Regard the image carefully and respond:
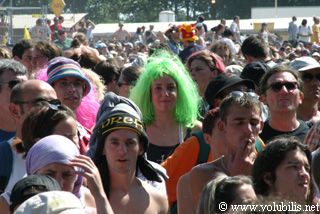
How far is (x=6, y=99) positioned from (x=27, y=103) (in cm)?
95

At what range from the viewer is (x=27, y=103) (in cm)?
675

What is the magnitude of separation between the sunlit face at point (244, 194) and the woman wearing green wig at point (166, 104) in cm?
246

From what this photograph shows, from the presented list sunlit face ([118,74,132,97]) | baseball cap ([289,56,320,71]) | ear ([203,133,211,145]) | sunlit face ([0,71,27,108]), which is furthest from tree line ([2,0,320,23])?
ear ([203,133,211,145])

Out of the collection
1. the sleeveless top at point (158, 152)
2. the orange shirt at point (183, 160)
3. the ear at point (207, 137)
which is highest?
the ear at point (207, 137)

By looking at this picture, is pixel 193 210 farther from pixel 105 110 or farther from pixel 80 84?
pixel 80 84

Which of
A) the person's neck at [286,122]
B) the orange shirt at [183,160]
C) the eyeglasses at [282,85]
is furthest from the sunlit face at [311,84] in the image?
the orange shirt at [183,160]

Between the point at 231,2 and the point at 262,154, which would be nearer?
the point at 262,154

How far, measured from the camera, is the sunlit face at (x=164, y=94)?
306 inches

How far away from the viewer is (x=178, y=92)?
26.0ft

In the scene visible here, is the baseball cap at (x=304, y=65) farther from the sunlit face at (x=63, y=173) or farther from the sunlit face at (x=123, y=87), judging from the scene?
the sunlit face at (x=63, y=173)

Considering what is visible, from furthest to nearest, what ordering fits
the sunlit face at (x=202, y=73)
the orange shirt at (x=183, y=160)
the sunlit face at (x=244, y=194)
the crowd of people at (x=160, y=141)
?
1. the sunlit face at (x=202, y=73)
2. the orange shirt at (x=183, y=160)
3. the crowd of people at (x=160, y=141)
4. the sunlit face at (x=244, y=194)

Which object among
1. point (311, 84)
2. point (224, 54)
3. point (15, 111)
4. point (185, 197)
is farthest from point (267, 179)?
point (224, 54)

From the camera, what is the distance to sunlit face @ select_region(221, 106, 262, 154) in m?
6.19

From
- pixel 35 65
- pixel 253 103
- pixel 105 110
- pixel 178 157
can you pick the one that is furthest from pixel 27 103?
pixel 35 65
